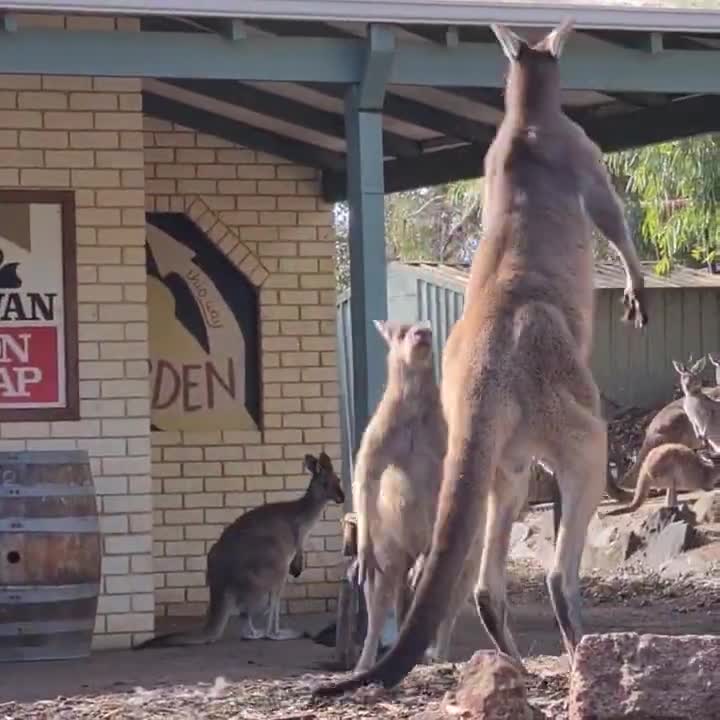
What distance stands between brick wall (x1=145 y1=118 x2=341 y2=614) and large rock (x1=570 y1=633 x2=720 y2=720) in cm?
742

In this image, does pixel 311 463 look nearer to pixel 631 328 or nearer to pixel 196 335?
pixel 196 335

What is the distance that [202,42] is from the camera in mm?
9633

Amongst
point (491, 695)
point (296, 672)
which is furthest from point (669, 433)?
point (491, 695)

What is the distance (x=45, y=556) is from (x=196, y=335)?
358 centimetres

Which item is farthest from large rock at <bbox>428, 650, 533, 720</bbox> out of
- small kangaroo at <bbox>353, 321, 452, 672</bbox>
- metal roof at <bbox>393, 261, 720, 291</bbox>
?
metal roof at <bbox>393, 261, 720, 291</bbox>

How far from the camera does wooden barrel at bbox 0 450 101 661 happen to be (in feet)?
33.8

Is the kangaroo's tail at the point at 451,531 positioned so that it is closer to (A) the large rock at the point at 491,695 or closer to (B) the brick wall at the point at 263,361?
(A) the large rock at the point at 491,695

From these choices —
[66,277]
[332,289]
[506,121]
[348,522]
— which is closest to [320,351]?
[332,289]

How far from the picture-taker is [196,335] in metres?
13.6

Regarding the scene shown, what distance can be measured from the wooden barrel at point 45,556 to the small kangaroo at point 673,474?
6.92m

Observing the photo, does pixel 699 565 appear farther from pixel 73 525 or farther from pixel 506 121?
pixel 506 121

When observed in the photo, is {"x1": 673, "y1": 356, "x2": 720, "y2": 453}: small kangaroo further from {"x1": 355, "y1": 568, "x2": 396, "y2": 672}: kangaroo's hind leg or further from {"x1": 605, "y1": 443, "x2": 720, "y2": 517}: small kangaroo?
{"x1": 355, "y1": 568, "x2": 396, "y2": 672}: kangaroo's hind leg

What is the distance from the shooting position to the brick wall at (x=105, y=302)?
11.1 metres

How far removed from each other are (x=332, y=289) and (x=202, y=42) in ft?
15.0
